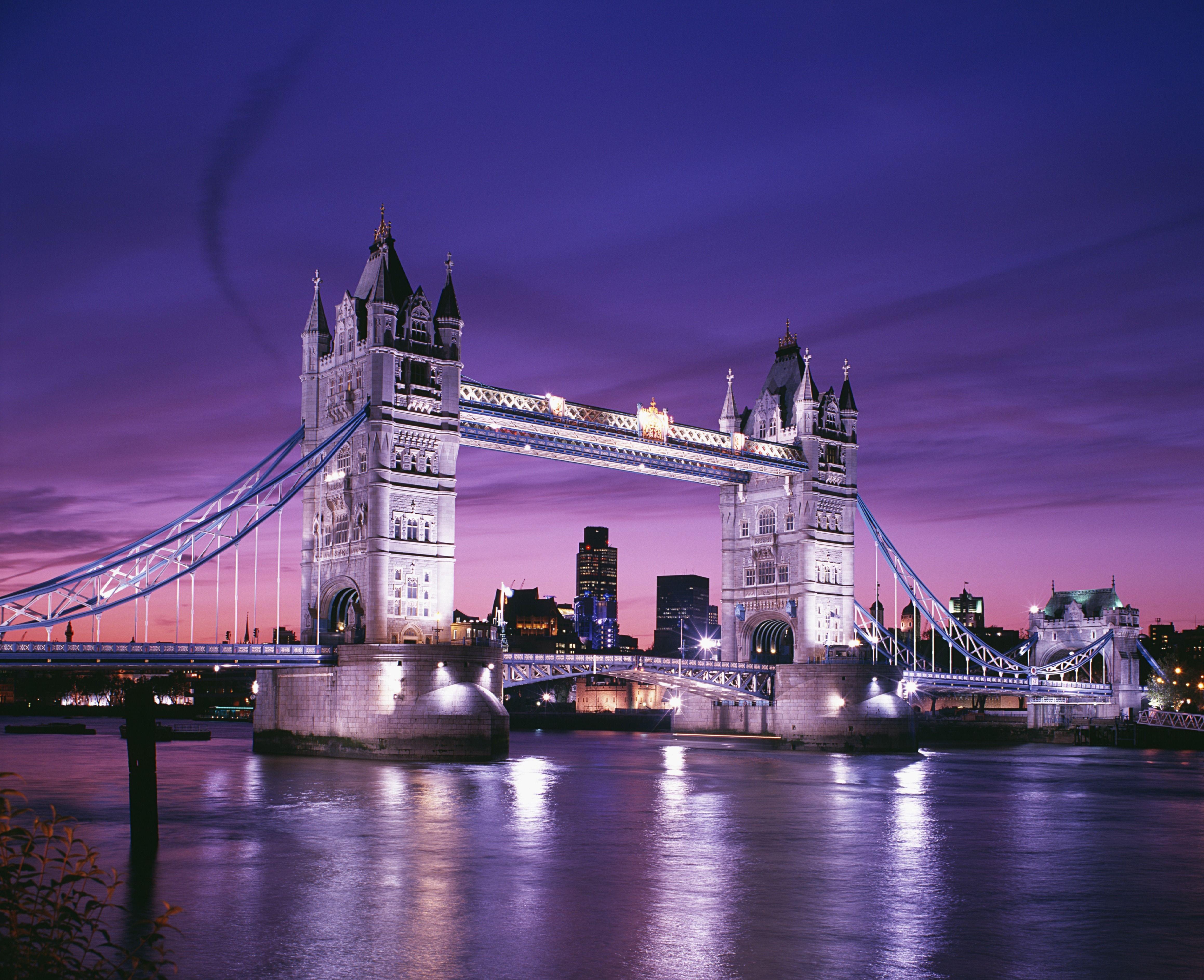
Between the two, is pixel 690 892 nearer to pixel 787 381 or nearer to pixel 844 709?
pixel 844 709

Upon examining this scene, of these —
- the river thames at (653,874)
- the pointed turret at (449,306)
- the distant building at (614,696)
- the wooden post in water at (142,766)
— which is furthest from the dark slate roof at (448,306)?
the distant building at (614,696)

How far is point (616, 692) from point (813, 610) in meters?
96.5

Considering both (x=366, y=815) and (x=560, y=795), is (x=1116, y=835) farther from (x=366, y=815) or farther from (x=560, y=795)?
(x=366, y=815)

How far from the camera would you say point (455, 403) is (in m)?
63.3

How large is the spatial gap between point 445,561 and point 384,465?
5810mm

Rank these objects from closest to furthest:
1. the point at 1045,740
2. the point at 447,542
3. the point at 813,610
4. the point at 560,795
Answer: the point at 560,795 < the point at 447,542 < the point at 813,610 < the point at 1045,740

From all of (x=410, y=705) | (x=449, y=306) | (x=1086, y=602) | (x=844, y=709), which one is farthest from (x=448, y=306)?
(x=1086, y=602)

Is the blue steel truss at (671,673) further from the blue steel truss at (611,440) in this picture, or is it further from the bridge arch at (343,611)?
the blue steel truss at (611,440)

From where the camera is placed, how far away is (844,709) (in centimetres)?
7569

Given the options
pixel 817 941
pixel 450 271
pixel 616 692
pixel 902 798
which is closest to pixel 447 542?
pixel 450 271

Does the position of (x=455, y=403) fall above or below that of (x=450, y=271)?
below

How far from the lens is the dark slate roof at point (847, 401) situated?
285ft

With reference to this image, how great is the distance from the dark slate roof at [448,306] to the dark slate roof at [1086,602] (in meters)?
75.7

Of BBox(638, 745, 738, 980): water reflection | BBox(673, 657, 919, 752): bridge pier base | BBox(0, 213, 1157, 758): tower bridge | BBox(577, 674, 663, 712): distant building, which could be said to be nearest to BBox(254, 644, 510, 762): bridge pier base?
BBox(0, 213, 1157, 758): tower bridge
